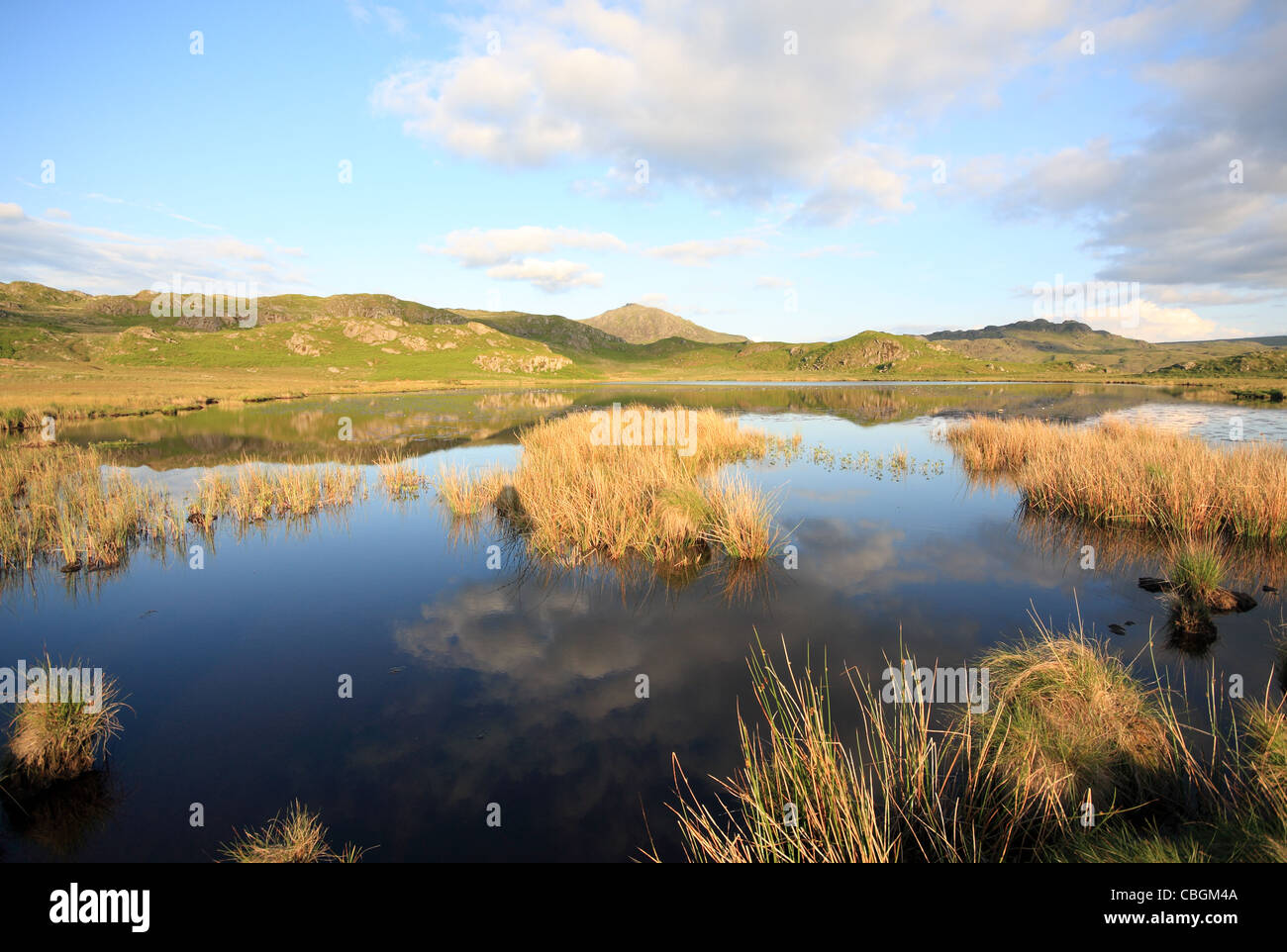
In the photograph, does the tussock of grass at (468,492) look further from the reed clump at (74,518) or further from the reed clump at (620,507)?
the reed clump at (74,518)

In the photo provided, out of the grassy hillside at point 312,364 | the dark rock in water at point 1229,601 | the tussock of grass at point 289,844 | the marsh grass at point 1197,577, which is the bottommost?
the tussock of grass at point 289,844

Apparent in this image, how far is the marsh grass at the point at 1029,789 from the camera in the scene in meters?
3.67

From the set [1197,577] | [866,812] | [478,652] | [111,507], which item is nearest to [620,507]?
[478,652]

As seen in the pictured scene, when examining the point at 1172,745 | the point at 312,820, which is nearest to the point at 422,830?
the point at 312,820

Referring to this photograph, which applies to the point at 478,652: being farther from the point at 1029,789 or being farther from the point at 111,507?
the point at 111,507

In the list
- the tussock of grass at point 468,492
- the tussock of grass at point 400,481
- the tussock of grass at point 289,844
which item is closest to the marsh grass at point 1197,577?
the tussock of grass at point 289,844

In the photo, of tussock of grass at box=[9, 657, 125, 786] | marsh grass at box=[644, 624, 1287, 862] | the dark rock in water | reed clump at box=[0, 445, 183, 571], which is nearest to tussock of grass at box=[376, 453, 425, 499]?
reed clump at box=[0, 445, 183, 571]

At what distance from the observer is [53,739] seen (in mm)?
5211

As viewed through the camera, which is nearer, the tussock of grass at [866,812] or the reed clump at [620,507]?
the tussock of grass at [866,812]

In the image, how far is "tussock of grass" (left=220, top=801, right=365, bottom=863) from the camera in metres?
4.09

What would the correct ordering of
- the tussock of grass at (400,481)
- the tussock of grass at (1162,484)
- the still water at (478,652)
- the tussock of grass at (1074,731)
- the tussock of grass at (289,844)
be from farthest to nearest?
the tussock of grass at (400,481)
the tussock of grass at (1162,484)
the still water at (478,652)
the tussock of grass at (1074,731)
the tussock of grass at (289,844)

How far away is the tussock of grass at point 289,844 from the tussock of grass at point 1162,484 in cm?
1640

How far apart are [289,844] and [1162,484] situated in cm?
1793

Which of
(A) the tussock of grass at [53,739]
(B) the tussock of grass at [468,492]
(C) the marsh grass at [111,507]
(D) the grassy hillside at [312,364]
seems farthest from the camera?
(D) the grassy hillside at [312,364]
